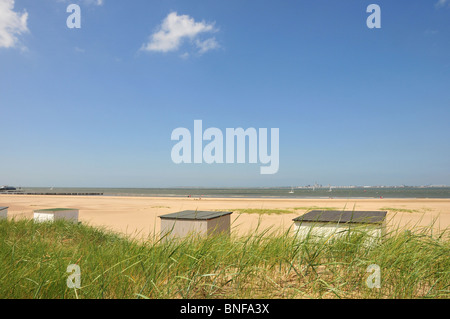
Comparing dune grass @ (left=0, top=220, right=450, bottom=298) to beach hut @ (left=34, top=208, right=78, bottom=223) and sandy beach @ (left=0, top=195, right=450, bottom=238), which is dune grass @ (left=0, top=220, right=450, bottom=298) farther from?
beach hut @ (left=34, top=208, right=78, bottom=223)

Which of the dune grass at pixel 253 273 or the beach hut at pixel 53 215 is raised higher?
the dune grass at pixel 253 273

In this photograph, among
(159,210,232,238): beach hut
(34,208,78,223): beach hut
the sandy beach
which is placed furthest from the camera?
the sandy beach

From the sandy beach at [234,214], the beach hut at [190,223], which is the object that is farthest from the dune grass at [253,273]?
the beach hut at [190,223]

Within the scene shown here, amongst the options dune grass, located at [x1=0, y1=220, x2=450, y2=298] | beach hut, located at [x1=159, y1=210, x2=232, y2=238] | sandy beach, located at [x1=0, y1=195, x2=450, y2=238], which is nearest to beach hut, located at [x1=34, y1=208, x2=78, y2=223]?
sandy beach, located at [x1=0, y1=195, x2=450, y2=238]

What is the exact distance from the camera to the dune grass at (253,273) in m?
2.83

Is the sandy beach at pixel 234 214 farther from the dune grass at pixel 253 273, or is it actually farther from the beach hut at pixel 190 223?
the dune grass at pixel 253 273

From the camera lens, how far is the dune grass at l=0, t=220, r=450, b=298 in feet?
9.30

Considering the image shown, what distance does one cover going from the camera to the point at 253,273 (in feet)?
10.7

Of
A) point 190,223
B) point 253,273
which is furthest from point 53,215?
point 253,273

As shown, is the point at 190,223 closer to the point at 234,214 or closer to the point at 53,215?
the point at 53,215
